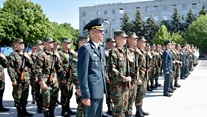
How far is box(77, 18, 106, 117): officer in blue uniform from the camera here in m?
3.29

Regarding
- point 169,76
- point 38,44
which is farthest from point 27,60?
point 169,76

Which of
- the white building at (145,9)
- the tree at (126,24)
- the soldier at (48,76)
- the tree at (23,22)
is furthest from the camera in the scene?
the white building at (145,9)

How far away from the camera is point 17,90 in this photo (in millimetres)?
5949

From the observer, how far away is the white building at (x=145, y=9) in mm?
55375

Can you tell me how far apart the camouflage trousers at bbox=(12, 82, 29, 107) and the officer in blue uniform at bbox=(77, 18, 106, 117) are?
10.2ft

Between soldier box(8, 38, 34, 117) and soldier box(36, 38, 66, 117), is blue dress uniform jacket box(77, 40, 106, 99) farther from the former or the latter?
soldier box(8, 38, 34, 117)

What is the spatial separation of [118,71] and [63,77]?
1835 mm

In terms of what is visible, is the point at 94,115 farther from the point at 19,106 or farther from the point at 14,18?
the point at 14,18

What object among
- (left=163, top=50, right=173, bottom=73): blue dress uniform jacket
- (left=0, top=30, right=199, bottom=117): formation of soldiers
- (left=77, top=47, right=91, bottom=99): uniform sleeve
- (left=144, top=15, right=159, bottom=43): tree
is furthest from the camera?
(left=144, top=15, right=159, bottom=43): tree

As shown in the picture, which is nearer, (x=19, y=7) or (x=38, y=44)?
(x=38, y=44)

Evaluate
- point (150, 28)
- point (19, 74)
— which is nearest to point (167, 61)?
point (19, 74)

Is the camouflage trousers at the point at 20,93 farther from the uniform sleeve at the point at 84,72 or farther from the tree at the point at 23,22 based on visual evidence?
the tree at the point at 23,22

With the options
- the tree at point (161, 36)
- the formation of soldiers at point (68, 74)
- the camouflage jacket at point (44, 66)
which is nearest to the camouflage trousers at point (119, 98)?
the formation of soldiers at point (68, 74)

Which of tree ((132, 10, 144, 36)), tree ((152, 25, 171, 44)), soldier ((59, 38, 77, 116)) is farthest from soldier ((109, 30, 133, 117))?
tree ((132, 10, 144, 36))
